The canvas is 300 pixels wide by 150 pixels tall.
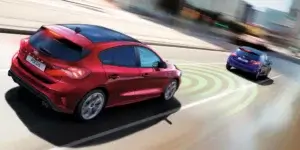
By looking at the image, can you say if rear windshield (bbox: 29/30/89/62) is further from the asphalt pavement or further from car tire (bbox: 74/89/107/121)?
the asphalt pavement

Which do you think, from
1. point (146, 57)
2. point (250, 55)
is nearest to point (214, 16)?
point (250, 55)

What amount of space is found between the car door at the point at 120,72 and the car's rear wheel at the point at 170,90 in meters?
1.88

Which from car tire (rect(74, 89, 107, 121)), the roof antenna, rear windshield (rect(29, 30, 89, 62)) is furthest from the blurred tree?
rear windshield (rect(29, 30, 89, 62))

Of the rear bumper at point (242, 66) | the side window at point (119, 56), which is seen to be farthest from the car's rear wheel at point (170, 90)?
the rear bumper at point (242, 66)

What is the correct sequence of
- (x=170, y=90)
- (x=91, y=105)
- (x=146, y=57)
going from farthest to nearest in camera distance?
(x=170, y=90) < (x=146, y=57) < (x=91, y=105)

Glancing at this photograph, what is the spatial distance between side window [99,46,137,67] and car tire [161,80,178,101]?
7.22ft

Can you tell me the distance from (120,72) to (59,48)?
126 centimetres

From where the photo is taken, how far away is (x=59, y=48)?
666cm

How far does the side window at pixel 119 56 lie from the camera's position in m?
7.07

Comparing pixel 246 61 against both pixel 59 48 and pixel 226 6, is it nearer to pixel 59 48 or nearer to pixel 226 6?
pixel 59 48

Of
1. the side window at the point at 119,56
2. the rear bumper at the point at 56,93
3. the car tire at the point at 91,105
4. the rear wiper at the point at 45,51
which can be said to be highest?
the rear wiper at the point at 45,51

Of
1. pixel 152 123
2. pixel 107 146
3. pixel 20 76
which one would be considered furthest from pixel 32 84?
pixel 152 123

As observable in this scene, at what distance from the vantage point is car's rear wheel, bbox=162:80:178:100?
996 cm

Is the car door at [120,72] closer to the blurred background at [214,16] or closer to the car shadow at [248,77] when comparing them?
the car shadow at [248,77]
